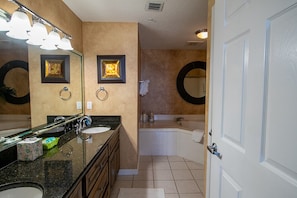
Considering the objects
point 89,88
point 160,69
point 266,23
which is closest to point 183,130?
point 160,69

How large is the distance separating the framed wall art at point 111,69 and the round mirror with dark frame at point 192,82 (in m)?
1.96

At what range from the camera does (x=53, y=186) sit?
3.00 ft

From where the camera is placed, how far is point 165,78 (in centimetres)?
420

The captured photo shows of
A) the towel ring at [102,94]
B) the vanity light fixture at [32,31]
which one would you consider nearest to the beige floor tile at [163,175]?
the towel ring at [102,94]

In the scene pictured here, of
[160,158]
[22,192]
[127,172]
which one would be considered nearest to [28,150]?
[22,192]

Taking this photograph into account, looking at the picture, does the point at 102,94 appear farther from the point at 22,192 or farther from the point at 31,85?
the point at 22,192

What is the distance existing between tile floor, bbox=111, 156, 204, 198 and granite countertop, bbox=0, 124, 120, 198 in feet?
3.65

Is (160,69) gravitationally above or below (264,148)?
above

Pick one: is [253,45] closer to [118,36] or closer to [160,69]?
[118,36]

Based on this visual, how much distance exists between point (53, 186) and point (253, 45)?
1.27 meters

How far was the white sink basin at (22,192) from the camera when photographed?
92 cm

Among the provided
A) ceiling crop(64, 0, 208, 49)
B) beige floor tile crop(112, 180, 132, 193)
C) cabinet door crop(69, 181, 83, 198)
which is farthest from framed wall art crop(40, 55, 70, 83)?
beige floor tile crop(112, 180, 132, 193)

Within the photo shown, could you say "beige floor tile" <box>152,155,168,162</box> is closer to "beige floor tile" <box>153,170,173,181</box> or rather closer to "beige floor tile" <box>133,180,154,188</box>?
"beige floor tile" <box>153,170,173,181</box>

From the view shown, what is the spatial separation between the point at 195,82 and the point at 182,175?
232 centimetres
